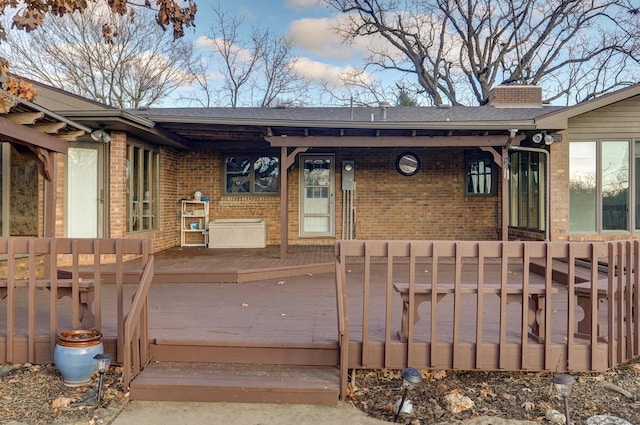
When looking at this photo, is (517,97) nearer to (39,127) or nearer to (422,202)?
(422,202)

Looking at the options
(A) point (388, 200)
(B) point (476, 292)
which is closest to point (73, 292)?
(B) point (476, 292)

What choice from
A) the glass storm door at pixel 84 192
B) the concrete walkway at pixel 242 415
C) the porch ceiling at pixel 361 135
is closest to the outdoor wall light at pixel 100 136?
the glass storm door at pixel 84 192

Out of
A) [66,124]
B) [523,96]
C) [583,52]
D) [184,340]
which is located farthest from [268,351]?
[583,52]

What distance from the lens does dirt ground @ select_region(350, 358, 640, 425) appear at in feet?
9.27

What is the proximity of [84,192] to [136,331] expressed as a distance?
17.0ft

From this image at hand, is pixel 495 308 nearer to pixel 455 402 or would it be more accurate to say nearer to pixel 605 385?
pixel 605 385

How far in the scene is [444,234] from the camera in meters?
10.2

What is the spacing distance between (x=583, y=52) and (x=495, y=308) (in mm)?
21045

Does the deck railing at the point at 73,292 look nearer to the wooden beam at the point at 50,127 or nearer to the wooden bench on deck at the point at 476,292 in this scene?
the wooden bench on deck at the point at 476,292

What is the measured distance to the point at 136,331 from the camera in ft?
10.2

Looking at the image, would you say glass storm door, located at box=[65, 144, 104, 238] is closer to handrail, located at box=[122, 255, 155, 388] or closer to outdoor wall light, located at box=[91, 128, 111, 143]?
outdoor wall light, located at box=[91, 128, 111, 143]

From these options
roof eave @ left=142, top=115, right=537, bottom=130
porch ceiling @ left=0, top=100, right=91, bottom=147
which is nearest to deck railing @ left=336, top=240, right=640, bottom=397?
porch ceiling @ left=0, top=100, right=91, bottom=147

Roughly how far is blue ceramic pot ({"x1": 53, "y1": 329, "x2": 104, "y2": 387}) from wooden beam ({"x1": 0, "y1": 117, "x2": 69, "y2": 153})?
262 cm

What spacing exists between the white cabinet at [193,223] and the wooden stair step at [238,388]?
23.6 ft
